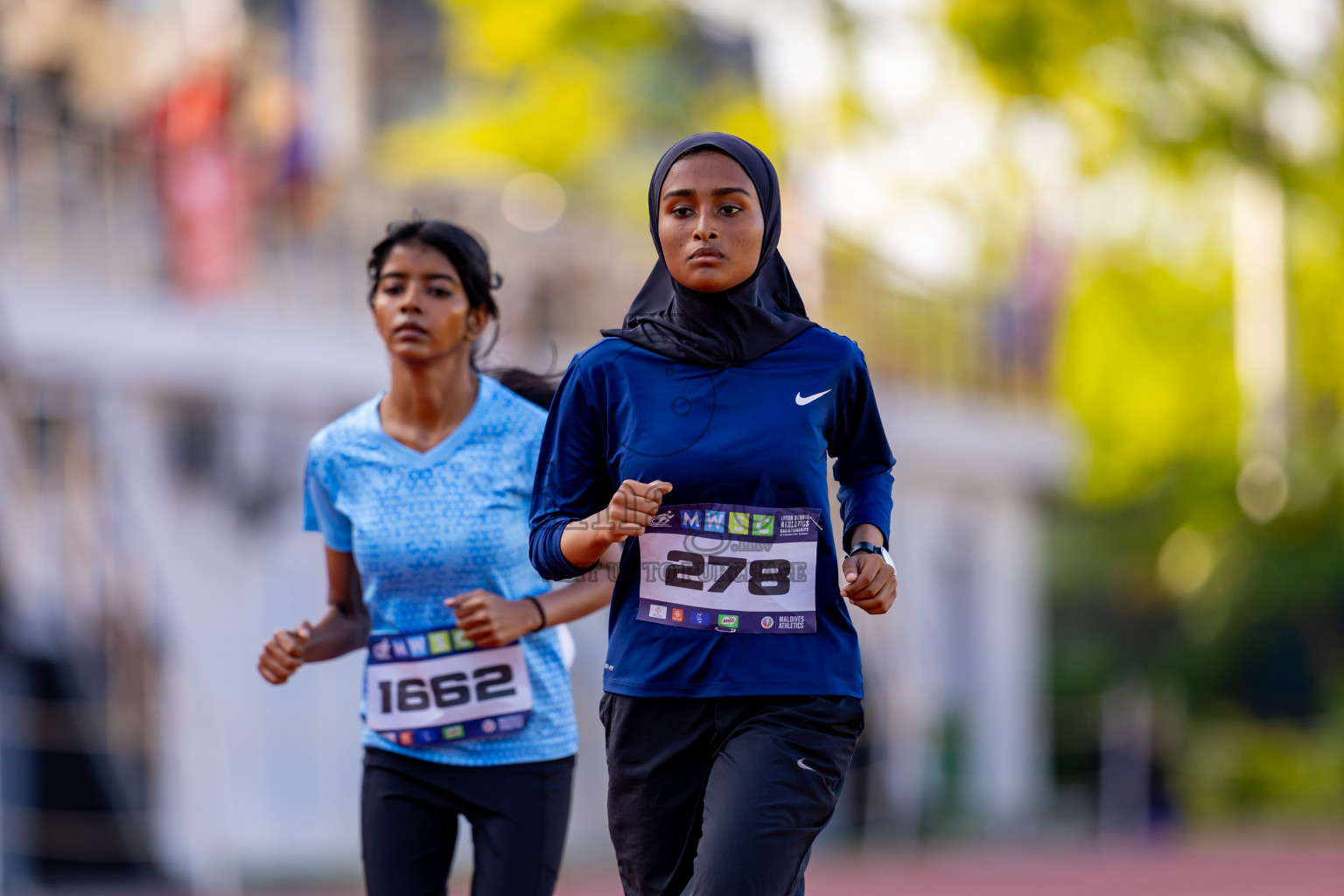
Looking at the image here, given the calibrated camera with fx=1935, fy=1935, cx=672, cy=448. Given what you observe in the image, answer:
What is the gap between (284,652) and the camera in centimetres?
386

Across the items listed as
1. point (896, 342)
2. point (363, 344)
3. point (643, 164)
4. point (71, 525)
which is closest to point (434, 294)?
point (71, 525)

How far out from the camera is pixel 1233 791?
2275 cm

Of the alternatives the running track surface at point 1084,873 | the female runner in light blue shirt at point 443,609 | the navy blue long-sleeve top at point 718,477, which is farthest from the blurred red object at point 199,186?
the navy blue long-sleeve top at point 718,477

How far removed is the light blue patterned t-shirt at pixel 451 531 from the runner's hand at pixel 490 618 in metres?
0.15

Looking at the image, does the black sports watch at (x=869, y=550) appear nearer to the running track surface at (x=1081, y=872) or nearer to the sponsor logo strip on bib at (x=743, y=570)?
the sponsor logo strip on bib at (x=743, y=570)

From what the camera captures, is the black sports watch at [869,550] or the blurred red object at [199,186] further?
the blurred red object at [199,186]

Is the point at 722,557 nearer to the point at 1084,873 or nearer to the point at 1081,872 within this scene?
the point at 1084,873

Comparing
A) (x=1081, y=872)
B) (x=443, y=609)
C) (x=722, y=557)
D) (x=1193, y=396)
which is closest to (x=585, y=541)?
(x=722, y=557)

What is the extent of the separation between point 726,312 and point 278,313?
9.88 m

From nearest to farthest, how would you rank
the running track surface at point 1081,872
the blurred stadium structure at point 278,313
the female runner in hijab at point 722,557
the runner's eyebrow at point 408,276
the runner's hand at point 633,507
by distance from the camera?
1. the runner's hand at point 633,507
2. the female runner in hijab at point 722,557
3. the runner's eyebrow at point 408,276
4. the blurred stadium structure at point 278,313
5. the running track surface at point 1081,872

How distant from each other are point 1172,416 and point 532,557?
59.1ft

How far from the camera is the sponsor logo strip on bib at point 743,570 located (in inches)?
129

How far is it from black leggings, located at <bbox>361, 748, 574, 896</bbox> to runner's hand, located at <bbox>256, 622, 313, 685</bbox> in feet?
0.84

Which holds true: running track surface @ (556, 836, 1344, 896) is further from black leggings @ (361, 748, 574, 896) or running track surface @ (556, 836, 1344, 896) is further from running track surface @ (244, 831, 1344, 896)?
black leggings @ (361, 748, 574, 896)
